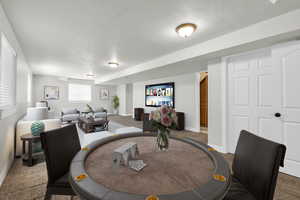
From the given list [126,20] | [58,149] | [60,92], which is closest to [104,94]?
[60,92]

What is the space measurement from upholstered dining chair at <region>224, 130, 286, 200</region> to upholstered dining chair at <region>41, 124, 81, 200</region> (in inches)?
55.4

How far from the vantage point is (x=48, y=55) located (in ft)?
12.7

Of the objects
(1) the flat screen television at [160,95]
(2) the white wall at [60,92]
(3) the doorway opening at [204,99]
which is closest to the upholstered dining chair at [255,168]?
(1) the flat screen television at [160,95]

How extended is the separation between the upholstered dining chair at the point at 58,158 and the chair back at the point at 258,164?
150 cm

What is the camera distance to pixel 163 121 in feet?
3.82

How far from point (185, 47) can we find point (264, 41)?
148cm

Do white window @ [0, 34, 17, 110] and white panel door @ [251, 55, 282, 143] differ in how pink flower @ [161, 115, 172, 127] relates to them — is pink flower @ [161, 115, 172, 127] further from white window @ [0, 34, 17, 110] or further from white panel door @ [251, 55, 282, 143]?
white window @ [0, 34, 17, 110]

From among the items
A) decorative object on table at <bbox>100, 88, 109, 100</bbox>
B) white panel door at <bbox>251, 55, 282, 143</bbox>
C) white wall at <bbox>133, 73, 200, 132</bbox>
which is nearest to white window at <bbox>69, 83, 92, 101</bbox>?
decorative object on table at <bbox>100, 88, 109, 100</bbox>

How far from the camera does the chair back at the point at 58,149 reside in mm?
1152

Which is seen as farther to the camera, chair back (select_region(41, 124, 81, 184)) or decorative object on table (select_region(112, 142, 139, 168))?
chair back (select_region(41, 124, 81, 184))

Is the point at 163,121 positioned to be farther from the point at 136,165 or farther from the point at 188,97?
the point at 188,97

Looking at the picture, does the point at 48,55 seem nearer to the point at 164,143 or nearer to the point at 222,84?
the point at 164,143

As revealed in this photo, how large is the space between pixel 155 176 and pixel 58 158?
1.00m

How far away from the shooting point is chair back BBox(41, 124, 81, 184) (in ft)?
3.78
